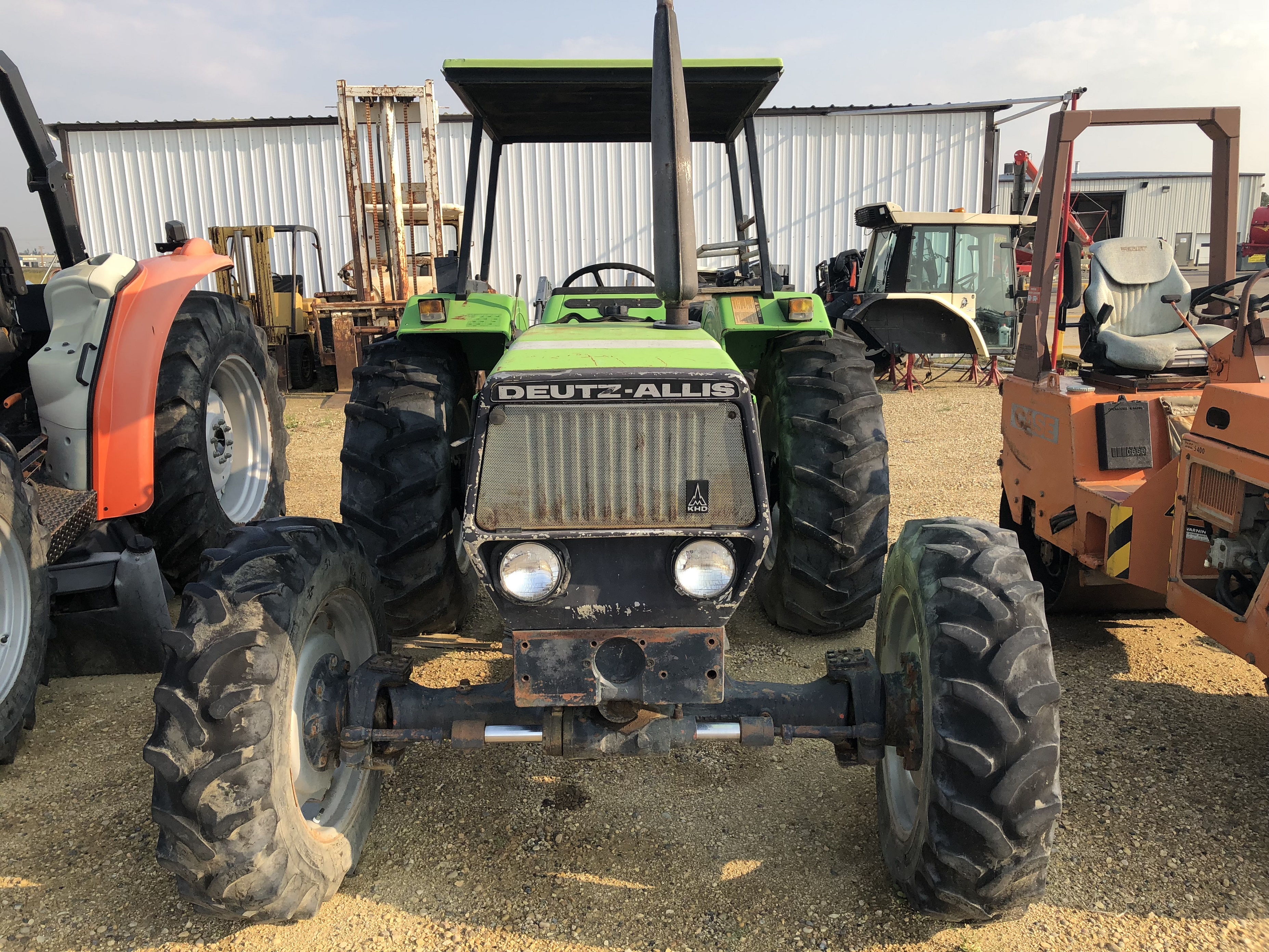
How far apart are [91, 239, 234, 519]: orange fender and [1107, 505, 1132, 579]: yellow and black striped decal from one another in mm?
3670

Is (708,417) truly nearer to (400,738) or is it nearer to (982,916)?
(400,738)

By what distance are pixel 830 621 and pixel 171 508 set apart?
278 cm

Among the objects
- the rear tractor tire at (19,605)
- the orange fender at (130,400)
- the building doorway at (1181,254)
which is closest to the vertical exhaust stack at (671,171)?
the rear tractor tire at (19,605)

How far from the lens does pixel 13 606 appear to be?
9.62 feet

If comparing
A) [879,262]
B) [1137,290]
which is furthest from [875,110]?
[1137,290]

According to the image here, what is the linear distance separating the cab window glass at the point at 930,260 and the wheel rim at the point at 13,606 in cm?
1005

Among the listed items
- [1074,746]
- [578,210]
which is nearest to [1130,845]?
[1074,746]

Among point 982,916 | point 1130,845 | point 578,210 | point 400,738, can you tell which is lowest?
point 1130,845

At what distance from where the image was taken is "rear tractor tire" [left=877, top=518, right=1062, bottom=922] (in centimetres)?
188

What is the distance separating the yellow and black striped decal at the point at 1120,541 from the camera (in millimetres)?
3238

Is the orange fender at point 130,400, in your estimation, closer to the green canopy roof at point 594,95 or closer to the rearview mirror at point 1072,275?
the green canopy roof at point 594,95

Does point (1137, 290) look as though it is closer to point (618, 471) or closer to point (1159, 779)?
point (1159, 779)

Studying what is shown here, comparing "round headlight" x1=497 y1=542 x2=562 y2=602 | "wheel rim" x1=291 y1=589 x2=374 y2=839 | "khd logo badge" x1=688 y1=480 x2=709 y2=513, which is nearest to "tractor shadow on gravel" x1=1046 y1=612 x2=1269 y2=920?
"khd logo badge" x1=688 y1=480 x2=709 y2=513

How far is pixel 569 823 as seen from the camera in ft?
8.55
